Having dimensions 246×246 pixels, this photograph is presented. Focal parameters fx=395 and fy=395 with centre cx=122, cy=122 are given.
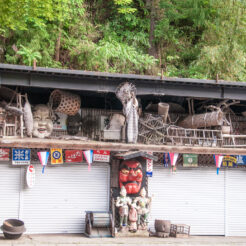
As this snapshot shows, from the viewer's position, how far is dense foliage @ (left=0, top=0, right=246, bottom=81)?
2192 cm

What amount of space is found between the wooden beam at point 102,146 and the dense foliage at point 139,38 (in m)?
7.27

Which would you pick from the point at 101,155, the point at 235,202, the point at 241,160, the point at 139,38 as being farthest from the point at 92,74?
the point at 139,38

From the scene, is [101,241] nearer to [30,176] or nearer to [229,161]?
[30,176]

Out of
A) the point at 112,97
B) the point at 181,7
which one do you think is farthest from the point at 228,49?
the point at 112,97

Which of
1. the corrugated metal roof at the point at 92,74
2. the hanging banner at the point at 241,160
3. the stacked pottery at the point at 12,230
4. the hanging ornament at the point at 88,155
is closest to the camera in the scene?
the stacked pottery at the point at 12,230

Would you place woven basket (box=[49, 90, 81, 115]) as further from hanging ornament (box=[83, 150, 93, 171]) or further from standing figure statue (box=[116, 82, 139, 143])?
hanging ornament (box=[83, 150, 93, 171])

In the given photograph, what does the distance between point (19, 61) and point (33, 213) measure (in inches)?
408

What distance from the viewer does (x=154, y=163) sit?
1546cm

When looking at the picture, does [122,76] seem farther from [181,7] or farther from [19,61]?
[181,7]

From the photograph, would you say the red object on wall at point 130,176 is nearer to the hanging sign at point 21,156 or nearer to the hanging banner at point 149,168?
the hanging banner at point 149,168

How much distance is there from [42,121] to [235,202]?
8.45 metres

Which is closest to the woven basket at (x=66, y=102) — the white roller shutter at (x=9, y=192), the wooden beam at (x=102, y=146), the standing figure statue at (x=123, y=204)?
the wooden beam at (x=102, y=146)

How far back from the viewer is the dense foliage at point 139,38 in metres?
21.9

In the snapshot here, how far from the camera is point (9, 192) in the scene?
1402 cm
